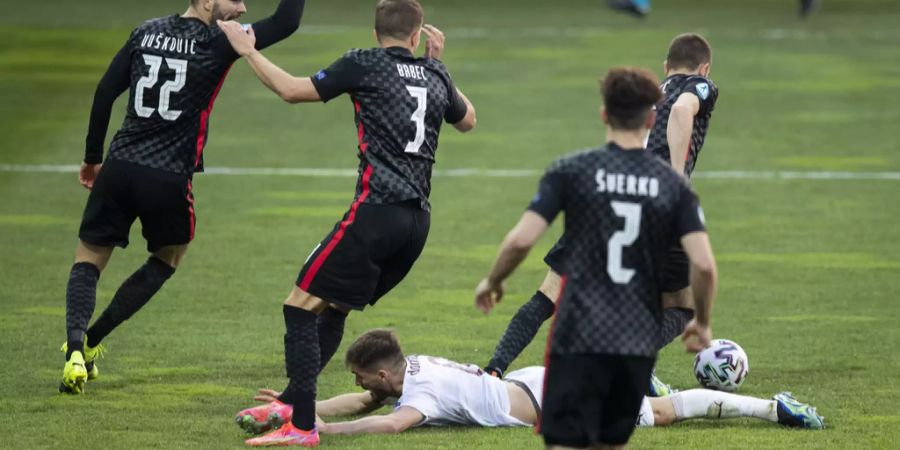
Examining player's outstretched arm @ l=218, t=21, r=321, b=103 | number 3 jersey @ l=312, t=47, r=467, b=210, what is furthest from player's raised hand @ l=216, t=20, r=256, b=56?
number 3 jersey @ l=312, t=47, r=467, b=210

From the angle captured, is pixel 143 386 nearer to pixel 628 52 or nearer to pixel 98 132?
pixel 98 132

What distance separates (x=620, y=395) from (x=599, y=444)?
0.21 metres

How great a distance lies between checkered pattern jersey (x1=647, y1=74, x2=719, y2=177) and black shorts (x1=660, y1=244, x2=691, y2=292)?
1.56 feet

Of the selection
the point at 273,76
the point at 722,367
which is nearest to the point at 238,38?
the point at 273,76

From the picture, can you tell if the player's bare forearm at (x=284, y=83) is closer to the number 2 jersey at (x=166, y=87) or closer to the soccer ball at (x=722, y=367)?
the number 2 jersey at (x=166, y=87)

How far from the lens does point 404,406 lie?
8.10 meters

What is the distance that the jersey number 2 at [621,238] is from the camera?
5953 mm

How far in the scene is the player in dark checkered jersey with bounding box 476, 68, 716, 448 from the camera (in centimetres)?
596

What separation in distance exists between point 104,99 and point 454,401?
2.79m

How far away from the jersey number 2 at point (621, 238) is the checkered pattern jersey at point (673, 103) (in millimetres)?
2793

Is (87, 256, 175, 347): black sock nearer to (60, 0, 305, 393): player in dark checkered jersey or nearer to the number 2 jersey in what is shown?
(60, 0, 305, 393): player in dark checkered jersey

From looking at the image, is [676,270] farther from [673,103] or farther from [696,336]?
→ [696,336]

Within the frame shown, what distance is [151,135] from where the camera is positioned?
9.02 meters

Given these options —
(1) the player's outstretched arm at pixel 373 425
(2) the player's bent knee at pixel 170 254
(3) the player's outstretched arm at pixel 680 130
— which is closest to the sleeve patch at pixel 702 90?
(3) the player's outstretched arm at pixel 680 130
